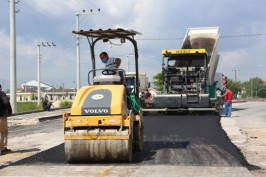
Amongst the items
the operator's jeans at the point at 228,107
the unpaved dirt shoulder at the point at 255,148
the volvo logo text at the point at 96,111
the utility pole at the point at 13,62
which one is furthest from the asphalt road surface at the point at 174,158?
the utility pole at the point at 13,62

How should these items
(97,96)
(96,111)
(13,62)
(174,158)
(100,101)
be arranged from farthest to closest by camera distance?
(13,62) < (174,158) < (97,96) < (100,101) < (96,111)

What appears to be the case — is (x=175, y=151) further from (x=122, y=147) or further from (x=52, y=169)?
(x=52, y=169)

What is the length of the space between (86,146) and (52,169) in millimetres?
735

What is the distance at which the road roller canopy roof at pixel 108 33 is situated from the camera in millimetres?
8820

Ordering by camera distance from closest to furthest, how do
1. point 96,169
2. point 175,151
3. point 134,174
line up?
1. point 134,174
2. point 96,169
3. point 175,151

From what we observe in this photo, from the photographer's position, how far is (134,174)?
7402 millimetres

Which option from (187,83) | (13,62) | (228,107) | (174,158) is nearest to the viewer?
(174,158)

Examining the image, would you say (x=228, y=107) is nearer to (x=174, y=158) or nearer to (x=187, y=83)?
(x=187, y=83)

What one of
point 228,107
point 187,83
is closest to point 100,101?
point 187,83

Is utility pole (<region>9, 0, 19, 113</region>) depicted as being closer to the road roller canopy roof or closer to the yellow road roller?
the road roller canopy roof

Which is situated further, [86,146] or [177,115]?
[177,115]

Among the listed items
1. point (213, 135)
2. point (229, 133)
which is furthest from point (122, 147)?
point (229, 133)

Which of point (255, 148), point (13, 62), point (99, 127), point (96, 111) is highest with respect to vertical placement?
point (13, 62)

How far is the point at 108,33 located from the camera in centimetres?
902
